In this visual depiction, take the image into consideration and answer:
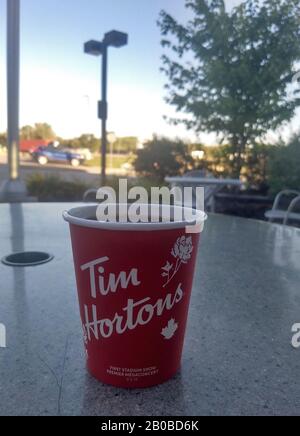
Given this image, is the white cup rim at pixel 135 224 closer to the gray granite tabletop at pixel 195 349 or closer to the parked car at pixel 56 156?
the gray granite tabletop at pixel 195 349

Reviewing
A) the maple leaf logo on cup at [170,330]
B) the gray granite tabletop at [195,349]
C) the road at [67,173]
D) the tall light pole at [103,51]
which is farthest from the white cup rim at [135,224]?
the road at [67,173]

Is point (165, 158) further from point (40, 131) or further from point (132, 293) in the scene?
point (40, 131)

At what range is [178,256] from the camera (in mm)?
688

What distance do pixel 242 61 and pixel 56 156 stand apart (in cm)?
2085

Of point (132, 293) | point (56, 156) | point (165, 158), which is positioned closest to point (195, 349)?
point (132, 293)

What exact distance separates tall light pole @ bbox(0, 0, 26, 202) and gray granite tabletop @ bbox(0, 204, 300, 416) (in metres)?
3.34

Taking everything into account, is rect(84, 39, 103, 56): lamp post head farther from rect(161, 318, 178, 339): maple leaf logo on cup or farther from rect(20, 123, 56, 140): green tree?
rect(20, 123, 56, 140): green tree

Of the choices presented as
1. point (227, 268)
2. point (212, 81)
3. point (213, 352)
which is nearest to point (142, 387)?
point (213, 352)

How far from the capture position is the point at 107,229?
652 mm

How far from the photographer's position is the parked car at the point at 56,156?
984 inches

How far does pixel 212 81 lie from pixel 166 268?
6.43m

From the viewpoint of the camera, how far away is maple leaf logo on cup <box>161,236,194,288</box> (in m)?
0.68
